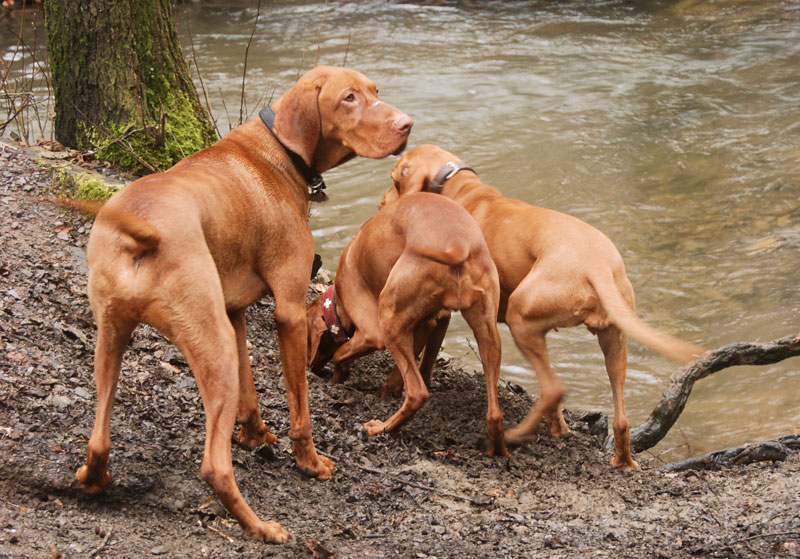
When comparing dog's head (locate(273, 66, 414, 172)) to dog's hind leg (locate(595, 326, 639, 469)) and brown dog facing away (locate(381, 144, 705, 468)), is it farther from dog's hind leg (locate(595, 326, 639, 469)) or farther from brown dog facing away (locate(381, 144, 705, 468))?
dog's hind leg (locate(595, 326, 639, 469))

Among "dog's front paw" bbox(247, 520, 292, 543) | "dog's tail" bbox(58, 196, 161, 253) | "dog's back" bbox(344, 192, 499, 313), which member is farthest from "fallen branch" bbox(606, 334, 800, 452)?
"dog's tail" bbox(58, 196, 161, 253)

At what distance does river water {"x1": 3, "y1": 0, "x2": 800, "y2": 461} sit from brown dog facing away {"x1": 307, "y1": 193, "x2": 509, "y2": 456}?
4.44 feet

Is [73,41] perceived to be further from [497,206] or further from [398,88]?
[398,88]

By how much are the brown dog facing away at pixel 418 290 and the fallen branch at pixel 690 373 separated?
1040 millimetres

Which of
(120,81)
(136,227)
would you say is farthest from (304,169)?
(120,81)

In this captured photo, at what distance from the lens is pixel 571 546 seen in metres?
3.36

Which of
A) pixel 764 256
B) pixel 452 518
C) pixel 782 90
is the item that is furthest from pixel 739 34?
pixel 452 518

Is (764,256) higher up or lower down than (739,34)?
lower down

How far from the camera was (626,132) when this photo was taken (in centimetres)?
1099

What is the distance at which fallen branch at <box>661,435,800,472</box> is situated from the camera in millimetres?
4348

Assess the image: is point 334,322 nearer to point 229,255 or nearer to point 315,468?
point 315,468

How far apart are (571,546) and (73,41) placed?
15.4 feet

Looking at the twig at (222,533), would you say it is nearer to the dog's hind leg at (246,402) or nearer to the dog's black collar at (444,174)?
the dog's hind leg at (246,402)

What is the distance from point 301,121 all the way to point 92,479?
69.7 inches
